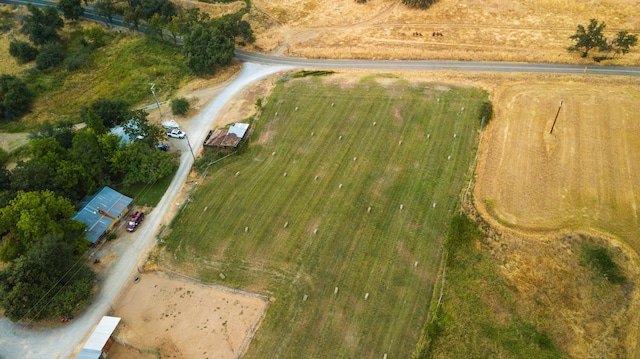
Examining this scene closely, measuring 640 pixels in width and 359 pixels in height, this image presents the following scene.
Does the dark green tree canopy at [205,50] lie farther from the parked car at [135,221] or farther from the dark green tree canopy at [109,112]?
the parked car at [135,221]

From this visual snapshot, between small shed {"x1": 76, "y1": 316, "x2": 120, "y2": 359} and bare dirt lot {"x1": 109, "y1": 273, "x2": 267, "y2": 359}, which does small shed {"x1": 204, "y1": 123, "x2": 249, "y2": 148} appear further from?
small shed {"x1": 76, "y1": 316, "x2": 120, "y2": 359}

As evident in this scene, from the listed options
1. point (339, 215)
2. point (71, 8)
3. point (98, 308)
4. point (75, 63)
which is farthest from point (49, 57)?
point (339, 215)

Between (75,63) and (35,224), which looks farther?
(75,63)

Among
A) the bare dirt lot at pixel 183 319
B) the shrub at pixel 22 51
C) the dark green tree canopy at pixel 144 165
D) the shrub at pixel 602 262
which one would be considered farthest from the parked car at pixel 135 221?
the shrub at pixel 22 51

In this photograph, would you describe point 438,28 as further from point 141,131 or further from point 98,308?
point 98,308

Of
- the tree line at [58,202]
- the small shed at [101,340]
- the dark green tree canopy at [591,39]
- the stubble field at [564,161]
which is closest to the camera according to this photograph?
the small shed at [101,340]

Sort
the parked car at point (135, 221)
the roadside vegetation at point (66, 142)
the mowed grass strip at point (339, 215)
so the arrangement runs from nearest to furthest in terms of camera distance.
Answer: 1. the mowed grass strip at point (339, 215)
2. the roadside vegetation at point (66, 142)
3. the parked car at point (135, 221)

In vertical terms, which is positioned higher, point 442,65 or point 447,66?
point 442,65

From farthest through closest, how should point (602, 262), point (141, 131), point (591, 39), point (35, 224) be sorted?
1. point (591, 39)
2. point (141, 131)
3. point (602, 262)
4. point (35, 224)
